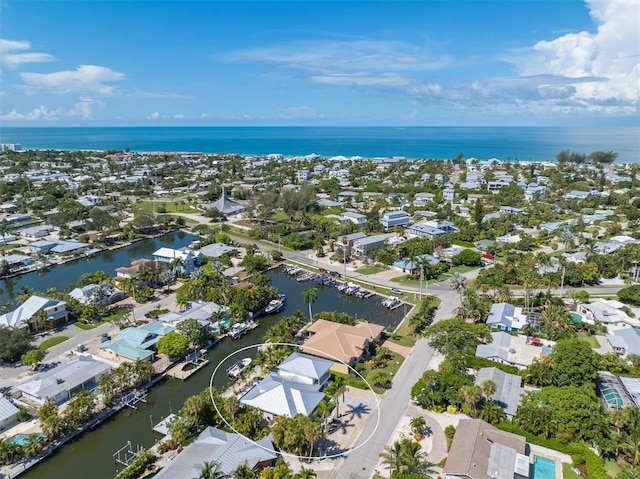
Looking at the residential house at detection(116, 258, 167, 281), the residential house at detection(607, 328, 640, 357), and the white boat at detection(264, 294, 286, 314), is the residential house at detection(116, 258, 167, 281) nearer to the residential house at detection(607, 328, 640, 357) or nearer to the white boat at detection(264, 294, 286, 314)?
the white boat at detection(264, 294, 286, 314)

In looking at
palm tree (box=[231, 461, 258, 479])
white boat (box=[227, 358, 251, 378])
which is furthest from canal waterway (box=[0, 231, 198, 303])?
palm tree (box=[231, 461, 258, 479])

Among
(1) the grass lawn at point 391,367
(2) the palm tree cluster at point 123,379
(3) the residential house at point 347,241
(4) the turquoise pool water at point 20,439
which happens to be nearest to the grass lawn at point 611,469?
(1) the grass lawn at point 391,367

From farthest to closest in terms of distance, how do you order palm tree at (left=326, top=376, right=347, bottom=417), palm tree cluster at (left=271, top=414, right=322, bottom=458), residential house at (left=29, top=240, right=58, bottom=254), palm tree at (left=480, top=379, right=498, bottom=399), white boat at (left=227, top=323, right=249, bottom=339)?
residential house at (left=29, top=240, right=58, bottom=254), white boat at (left=227, top=323, right=249, bottom=339), palm tree at (left=326, top=376, right=347, bottom=417), palm tree at (left=480, top=379, right=498, bottom=399), palm tree cluster at (left=271, top=414, right=322, bottom=458)

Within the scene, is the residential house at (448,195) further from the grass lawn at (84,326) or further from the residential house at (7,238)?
the residential house at (7,238)

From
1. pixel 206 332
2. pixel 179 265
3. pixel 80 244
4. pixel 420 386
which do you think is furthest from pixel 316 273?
pixel 80 244

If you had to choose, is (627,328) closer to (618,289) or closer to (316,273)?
(618,289)

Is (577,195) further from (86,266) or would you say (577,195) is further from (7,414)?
(7,414)
